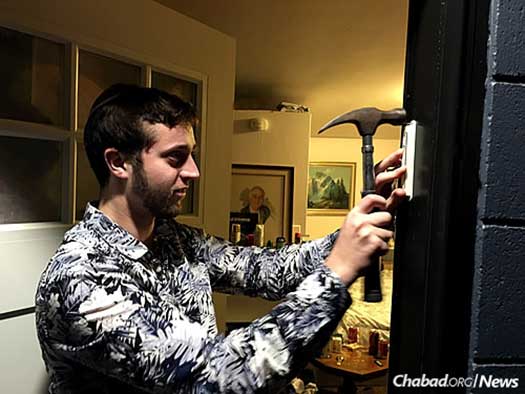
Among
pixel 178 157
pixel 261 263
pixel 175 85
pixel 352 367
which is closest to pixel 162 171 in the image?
pixel 178 157

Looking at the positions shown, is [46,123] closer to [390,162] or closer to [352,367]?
[390,162]

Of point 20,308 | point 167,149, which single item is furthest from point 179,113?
point 20,308

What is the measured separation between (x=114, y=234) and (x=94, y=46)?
0.52 metres

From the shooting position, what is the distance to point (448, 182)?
463 millimetres

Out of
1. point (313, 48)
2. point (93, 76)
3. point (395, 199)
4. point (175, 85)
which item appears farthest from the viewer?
point (313, 48)

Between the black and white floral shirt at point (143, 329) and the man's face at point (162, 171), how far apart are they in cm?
9

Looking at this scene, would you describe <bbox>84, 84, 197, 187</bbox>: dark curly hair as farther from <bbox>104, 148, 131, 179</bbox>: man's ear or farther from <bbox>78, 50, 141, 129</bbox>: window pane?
<bbox>78, 50, 141, 129</bbox>: window pane

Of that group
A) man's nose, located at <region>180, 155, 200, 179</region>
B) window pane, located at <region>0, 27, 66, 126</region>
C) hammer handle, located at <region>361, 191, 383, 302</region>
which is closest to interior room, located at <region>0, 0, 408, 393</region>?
window pane, located at <region>0, 27, 66, 126</region>

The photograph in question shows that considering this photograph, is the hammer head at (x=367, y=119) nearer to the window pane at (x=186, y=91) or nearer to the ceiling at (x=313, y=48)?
the window pane at (x=186, y=91)

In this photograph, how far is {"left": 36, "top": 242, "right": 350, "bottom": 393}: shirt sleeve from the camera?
672mm

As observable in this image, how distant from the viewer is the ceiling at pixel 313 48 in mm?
1899

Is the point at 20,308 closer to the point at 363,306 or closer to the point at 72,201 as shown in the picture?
the point at 72,201

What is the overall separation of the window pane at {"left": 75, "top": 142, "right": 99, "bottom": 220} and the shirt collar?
0.93 ft

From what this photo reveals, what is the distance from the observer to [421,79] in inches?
21.2
